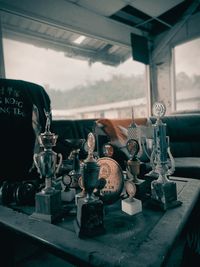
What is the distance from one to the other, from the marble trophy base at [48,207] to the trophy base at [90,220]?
0.17m

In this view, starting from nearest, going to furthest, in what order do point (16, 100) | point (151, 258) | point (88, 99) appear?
point (151, 258), point (16, 100), point (88, 99)

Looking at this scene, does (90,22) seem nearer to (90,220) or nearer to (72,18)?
(72,18)

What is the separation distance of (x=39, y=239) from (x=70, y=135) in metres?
2.22

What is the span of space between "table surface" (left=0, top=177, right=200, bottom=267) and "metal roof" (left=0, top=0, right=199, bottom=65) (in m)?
3.64

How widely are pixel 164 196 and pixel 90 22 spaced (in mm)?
4714

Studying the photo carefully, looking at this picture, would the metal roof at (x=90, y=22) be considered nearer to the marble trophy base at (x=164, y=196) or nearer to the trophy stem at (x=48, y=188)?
the trophy stem at (x=48, y=188)

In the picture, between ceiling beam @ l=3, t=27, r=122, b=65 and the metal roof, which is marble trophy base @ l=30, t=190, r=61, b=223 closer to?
the metal roof

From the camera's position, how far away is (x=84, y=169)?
2.97 feet

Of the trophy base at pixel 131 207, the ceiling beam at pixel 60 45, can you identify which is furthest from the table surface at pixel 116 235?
the ceiling beam at pixel 60 45

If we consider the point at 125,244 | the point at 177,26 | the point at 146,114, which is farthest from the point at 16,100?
the point at 177,26

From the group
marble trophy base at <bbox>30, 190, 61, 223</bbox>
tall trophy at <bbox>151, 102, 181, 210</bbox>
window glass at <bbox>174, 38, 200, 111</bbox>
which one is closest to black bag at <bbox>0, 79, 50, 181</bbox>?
marble trophy base at <bbox>30, 190, 61, 223</bbox>

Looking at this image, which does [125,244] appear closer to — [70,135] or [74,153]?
[74,153]

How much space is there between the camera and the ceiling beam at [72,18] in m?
3.78

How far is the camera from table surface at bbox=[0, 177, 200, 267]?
684 millimetres
